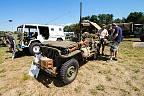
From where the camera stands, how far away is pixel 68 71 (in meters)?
7.08

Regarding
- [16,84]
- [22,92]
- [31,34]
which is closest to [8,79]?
[16,84]

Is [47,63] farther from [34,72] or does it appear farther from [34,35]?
[34,35]

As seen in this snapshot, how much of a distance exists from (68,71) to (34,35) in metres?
7.22

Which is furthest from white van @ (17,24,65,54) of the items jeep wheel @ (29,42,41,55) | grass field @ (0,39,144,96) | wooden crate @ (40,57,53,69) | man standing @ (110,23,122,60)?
wooden crate @ (40,57,53,69)

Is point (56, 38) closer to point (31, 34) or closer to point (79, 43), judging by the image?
point (31, 34)

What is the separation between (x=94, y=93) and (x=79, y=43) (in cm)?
222

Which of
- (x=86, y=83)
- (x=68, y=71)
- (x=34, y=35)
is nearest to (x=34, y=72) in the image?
(x=68, y=71)

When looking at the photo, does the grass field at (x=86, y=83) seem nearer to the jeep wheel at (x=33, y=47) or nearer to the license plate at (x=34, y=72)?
the license plate at (x=34, y=72)

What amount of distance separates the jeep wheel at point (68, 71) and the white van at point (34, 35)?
5176 millimetres

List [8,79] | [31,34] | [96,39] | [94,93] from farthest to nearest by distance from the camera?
[31,34]
[96,39]
[8,79]
[94,93]

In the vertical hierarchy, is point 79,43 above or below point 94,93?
above

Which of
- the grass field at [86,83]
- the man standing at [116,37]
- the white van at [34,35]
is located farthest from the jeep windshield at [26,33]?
the man standing at [116,37]

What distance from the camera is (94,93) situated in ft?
21.7

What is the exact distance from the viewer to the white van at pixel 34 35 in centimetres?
1290
